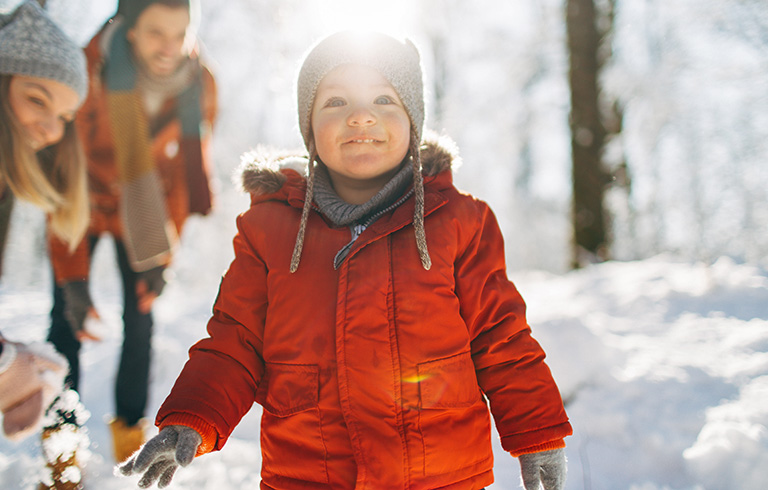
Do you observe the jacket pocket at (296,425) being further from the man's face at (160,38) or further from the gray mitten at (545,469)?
the man's face at (160,38)

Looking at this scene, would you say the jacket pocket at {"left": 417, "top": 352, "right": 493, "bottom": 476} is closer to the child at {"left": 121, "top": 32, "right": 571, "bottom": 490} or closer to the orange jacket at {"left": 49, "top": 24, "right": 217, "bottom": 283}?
the child at {"left": 121, "top": 32, "right": 571, "bottom": 490}

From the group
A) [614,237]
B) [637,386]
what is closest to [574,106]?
[614,237]

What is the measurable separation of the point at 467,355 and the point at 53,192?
1.76 meters

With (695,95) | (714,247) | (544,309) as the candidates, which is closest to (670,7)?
(695,95)

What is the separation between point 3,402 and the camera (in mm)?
1451

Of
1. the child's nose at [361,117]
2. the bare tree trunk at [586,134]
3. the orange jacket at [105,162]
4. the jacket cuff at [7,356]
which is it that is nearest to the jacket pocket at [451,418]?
the child's nose at [361,117]

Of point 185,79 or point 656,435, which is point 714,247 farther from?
point 185,79

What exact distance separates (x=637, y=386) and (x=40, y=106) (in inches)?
101

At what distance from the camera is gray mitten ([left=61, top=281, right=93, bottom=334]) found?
210cm

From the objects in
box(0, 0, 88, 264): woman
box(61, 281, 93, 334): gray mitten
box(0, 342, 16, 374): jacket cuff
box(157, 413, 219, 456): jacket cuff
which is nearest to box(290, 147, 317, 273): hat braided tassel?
box(157, 413, 219, 456): jacket cuff

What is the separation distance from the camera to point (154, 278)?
232cm

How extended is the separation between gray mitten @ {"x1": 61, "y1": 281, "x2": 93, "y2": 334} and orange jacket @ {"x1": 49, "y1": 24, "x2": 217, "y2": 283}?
0.12 feet

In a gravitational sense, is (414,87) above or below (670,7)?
below

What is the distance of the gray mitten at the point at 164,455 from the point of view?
106 centimetres
